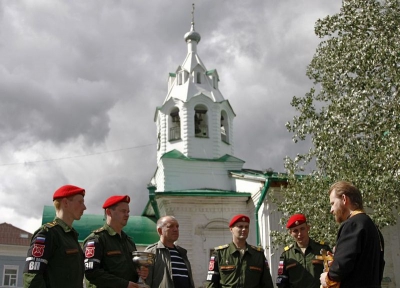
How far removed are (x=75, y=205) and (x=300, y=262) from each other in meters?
3.05

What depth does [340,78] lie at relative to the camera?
13.5 m

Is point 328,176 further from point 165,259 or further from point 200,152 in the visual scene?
point 200,152

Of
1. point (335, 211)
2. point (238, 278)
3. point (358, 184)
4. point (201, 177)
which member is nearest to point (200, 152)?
point (201, 177)

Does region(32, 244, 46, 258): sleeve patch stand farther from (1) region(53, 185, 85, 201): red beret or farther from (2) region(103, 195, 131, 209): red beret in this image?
(2) region(103, 195, 131, 209): red beret

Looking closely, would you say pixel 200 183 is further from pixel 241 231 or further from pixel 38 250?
pixel 38 250

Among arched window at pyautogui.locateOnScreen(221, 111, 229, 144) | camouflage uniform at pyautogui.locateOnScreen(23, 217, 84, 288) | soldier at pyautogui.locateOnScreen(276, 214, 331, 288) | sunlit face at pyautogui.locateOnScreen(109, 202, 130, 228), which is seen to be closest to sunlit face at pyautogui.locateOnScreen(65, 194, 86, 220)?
camouflage uniform at pyautogui.locateOnScreen(23, 217, 84, 288)

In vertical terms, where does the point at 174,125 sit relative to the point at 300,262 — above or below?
above

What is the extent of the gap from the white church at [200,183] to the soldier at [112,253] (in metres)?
11.9

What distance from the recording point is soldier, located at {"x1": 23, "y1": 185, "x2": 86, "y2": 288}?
4.84m

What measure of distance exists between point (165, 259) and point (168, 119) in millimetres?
19380

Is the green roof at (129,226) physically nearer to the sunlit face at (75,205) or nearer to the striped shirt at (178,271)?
the striped shirt at (178,271)

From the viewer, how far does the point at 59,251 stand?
16.6 feet

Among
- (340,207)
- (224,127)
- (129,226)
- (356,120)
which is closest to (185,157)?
(224,127)

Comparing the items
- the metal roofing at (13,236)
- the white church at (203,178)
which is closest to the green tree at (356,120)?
the white church at (203,178)
